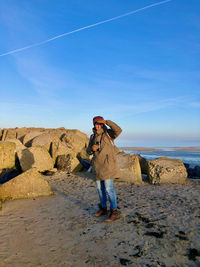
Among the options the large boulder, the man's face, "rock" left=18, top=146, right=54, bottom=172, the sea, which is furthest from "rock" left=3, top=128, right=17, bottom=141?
the man's face

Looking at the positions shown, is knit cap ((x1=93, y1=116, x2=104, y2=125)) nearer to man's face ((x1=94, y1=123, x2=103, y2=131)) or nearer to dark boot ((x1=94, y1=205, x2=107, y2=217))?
man's face ((x1=94, y1=123, x2=103, y2=131))

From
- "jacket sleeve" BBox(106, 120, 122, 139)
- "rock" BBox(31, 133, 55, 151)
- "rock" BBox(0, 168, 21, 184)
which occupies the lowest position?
"rock" BBox(0, 168, 21, 184)

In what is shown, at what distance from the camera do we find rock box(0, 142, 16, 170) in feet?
31.3

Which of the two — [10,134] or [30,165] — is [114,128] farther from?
[10,134]

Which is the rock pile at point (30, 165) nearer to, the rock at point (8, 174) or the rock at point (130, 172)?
the rock at point (8, 174)

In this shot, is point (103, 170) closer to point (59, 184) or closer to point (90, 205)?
point (90, 205)

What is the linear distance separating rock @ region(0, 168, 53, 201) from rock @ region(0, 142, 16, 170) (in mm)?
3751

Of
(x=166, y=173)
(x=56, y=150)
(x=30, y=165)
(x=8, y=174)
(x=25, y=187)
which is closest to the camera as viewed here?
(x=25, y=187)

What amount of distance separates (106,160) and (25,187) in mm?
3115

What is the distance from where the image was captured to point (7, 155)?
9703 millimetres

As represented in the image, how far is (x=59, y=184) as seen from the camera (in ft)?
26.8

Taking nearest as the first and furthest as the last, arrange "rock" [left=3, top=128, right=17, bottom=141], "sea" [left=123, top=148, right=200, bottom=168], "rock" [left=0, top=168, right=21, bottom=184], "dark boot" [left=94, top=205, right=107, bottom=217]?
"dark boot" [left=94, top=205, right=107, bottom=217]
"rock" [left=0, top=168, right=21, bottom=184]
"sea" [left=123, top=148, right=200, bottom=168]
"rock" [left=3, top=128, right=17, bottom=141]

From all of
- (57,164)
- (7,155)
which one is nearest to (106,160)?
(57,164)

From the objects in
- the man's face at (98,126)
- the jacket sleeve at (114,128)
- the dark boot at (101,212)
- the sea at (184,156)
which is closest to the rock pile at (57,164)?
the dark boot at (101,212)
